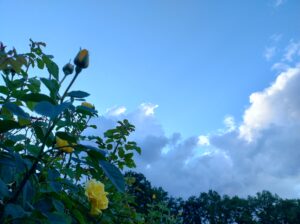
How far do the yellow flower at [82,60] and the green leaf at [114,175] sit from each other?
402 millimetres

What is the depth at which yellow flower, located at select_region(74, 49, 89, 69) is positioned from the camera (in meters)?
1.28

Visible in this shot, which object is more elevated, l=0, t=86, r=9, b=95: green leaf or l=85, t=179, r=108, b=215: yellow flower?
l=0, t=86, r=9, b=95: green leaf

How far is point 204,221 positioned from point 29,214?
55212 millimetres

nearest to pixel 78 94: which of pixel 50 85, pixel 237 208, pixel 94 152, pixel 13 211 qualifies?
pixel 50 85

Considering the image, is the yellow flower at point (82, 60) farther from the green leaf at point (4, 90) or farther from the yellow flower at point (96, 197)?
the yellow flower at point (96, 197)

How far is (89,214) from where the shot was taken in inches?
62.7

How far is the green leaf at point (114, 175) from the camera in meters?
1.03

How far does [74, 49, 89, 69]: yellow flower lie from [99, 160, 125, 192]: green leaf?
40 cm

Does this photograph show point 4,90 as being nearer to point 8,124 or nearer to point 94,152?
point 8,124

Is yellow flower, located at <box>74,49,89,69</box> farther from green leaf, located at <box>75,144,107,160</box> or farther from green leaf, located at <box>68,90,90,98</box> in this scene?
green leaf, located at <box>75,144,107,160</box>

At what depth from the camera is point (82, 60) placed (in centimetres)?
128

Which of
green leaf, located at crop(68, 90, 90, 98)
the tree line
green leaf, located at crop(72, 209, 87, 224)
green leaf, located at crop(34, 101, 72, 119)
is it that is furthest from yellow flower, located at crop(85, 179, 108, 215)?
the tree line

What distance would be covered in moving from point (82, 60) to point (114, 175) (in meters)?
0.48

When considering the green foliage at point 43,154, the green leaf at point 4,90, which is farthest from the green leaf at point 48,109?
the green leaf at point 4,90
